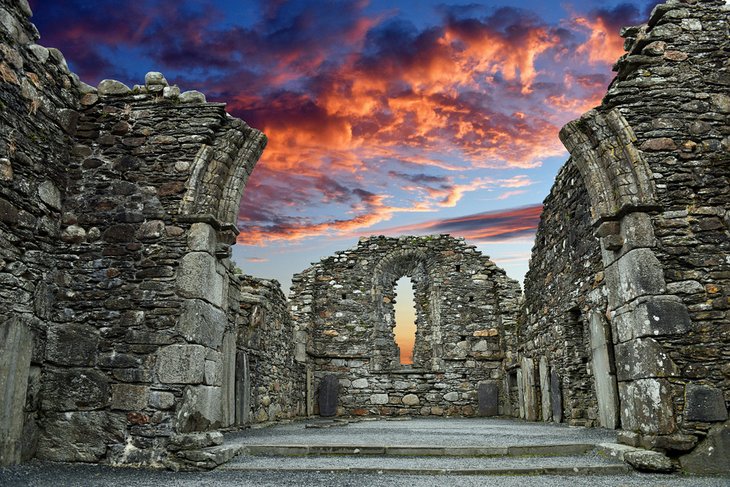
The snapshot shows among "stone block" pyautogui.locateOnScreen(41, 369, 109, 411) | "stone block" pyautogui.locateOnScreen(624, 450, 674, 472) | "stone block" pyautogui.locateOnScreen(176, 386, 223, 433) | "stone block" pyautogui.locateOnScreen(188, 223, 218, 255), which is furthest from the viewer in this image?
"stone block" pyautogui.locateOnScreen(188, 223, 218, 255)

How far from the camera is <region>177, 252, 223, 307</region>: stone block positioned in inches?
240

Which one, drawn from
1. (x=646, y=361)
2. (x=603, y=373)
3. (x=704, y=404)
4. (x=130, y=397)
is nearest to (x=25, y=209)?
(x=130, y=397)

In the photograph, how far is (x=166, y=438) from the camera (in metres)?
5.68

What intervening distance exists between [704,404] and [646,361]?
655 millimetres

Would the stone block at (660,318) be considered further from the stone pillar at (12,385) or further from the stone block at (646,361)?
the stone pillar at (12,385)

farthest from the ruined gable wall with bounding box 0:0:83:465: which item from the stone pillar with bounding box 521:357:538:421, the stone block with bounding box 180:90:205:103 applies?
the stone pillar with bounding box 521:357:538:421

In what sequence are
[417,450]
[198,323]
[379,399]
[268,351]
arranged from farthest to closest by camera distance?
[379,399]
[268,351]
[417,450]
[198,323]

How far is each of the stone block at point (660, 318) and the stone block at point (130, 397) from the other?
528 cm

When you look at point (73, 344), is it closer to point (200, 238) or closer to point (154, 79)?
point (200, 238)

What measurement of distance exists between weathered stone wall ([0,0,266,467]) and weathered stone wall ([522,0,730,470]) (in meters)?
4.45

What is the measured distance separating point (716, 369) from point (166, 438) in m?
5.71

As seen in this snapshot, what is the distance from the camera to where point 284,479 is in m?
5.06

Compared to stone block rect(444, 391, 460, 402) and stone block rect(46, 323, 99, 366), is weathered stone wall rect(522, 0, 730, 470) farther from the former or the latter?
stone block rect(444, 391, 460, 402)

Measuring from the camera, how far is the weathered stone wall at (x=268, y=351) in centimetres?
1057
